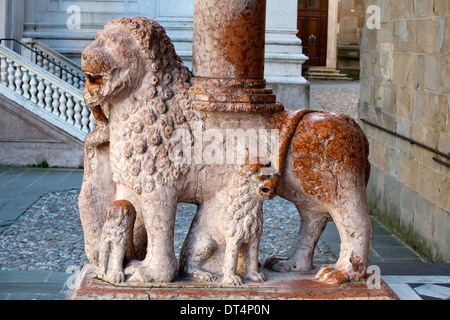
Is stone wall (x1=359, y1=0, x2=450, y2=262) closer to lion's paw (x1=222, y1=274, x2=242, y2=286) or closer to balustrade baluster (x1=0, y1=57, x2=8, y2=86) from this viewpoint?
lion's paw (x1=222, y1=274, x2=242, y2=286)

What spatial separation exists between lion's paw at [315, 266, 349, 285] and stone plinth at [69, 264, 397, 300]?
0.03 metres

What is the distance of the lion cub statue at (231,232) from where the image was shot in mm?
3828

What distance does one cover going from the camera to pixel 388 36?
321 inches

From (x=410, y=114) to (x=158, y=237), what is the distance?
14.1 feet

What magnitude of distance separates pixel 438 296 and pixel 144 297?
1869mm

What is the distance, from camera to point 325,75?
2339 centimetres

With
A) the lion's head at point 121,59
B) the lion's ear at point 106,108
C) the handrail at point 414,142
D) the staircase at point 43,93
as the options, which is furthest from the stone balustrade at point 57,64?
the lion's head at point 121,59

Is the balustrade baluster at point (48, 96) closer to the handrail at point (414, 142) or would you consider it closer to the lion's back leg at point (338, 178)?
the handrail at point (414, 142)

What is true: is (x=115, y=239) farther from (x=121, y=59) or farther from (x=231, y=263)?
(x=121, y=59)

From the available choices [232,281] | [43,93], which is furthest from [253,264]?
[43,93]

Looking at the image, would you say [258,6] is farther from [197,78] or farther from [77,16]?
[77,16]

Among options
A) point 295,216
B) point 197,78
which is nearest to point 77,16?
point 295,216

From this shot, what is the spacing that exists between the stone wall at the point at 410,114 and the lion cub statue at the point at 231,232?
2953 mm
